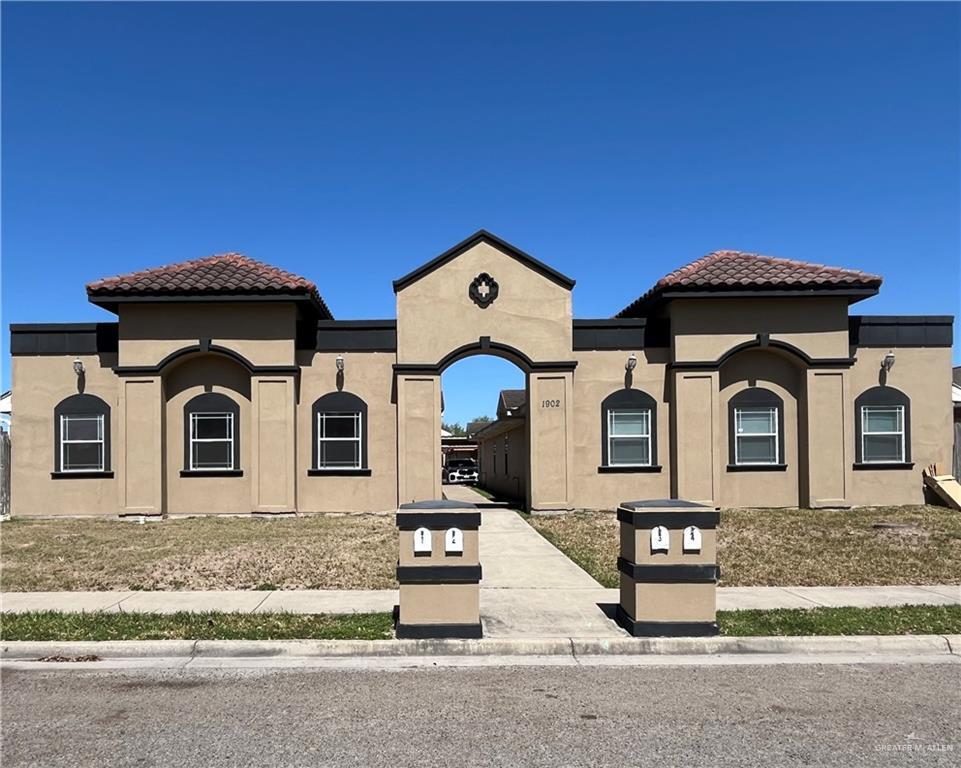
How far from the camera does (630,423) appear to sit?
18.6 meters

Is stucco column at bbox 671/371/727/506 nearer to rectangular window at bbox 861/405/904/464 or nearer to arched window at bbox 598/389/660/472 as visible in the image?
arched window at bbox 598/389/660/472

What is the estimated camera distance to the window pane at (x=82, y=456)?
1825 cm

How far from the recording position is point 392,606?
362 inches

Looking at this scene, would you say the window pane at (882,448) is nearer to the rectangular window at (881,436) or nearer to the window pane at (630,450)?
the rectangular window at (881,436)

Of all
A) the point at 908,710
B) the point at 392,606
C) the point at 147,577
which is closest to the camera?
the point at 908,710

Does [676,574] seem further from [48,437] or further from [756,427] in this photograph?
[48,437]

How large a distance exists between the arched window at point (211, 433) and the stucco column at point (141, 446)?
61 centimetres

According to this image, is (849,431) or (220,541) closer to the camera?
(220,541)

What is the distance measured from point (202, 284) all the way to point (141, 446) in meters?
3.86

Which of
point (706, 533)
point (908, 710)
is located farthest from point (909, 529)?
point (908, 710)

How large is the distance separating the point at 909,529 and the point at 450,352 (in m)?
9.99

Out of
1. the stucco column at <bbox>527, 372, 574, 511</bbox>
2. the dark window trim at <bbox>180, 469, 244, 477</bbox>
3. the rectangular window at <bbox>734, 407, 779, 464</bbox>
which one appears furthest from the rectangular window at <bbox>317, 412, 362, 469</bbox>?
the rectangular window at <bbox>734, 407, 779, 464</bbox>

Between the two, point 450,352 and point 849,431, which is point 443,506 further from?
point 849,431

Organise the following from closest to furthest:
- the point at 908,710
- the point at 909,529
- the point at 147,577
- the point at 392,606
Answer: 1. the point at 908,710
2. the point at 392,606
3. the point at 147,577
4. the point at 909,529
